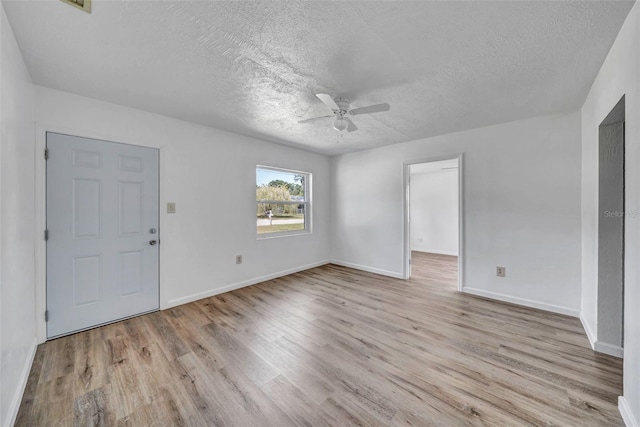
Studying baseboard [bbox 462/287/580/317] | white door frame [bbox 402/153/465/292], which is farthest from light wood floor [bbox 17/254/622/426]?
→ white door frame [bbox 402/153/465/292]

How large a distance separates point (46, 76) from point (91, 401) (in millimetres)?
2561

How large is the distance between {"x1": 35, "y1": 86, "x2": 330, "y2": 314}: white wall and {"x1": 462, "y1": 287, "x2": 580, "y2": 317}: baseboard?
3009 millimetres

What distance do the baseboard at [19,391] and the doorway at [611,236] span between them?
Answer: 4197mm

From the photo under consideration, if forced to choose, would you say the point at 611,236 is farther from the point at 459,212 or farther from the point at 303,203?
the point at 303,203

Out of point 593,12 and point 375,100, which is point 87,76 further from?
point 593,12

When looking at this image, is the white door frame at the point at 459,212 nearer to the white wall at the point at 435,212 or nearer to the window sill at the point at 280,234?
the window sill at the point at 280,234

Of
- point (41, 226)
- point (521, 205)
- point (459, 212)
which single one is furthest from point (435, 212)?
point (41, 226)

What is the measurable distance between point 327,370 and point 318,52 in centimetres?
235

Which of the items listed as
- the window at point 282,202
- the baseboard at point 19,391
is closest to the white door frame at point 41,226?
the baseboard at point 19,391

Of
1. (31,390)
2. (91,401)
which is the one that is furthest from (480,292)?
(31,390)

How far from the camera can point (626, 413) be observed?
1374mm

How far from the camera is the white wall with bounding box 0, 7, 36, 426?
1367 millimetres

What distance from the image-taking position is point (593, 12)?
4.47 ft

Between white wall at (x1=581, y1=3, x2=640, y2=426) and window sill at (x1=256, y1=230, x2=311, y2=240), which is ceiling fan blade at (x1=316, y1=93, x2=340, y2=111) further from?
A: window sill at (x1=256, y1=230, x2=311, y2=240)
